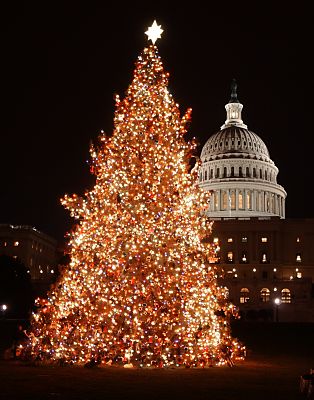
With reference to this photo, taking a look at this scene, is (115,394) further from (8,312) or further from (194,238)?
(8,312)

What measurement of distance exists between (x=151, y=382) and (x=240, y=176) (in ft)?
441

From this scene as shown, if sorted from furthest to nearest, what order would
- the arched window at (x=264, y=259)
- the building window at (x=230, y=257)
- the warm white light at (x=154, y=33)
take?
the building window at (x=230, y=257), the arched window at (x=264, y=259), the warm white light at (x=154, y=33)

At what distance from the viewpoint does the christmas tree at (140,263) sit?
2292cm

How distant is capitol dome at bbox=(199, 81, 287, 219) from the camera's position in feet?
489

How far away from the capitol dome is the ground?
398 ft

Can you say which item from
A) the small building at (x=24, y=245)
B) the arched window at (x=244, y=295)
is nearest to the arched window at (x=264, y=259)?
the arched window at (x=244, y=295)

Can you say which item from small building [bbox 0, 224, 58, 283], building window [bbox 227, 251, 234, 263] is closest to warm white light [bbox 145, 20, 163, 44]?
small building [bbox 0, 224, 58, 283]

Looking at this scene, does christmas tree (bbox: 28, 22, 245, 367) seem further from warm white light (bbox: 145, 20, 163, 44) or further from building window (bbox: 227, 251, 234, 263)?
building window (bbox: 227, 251, 234, 263)

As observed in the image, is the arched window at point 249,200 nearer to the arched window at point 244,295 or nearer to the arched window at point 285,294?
the arched window at point 244,295

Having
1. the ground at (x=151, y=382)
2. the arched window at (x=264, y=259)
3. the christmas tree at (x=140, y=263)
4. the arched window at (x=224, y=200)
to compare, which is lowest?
→ the ground at (x=151, y=382)

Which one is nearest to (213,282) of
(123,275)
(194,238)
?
(194,238)

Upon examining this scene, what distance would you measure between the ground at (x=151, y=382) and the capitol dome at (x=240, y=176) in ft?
398

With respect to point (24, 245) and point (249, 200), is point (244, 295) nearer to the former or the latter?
point (24, 245)

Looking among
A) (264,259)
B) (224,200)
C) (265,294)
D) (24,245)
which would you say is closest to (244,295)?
(265,294)
